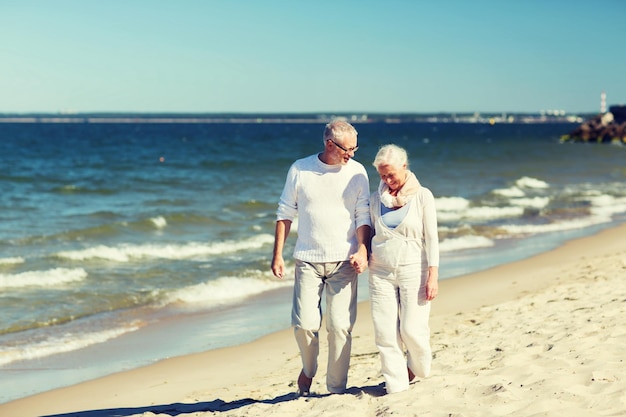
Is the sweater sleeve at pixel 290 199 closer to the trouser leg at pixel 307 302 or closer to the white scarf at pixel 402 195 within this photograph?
the trouser leg at pixel 307 302

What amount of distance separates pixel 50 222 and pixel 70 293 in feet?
27.8

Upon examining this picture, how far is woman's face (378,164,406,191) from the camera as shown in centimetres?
482

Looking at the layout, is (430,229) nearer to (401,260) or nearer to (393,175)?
(401,260)

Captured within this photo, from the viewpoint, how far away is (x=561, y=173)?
35938mm

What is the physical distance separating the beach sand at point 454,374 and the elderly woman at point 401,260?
41 centimetres

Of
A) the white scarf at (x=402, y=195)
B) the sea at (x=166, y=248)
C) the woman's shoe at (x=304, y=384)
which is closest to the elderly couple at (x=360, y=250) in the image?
the white scarf at (x=402, y=195)

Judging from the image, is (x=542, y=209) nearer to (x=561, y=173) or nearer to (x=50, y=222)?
(x=50, y=222)

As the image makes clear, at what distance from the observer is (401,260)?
16.2ft

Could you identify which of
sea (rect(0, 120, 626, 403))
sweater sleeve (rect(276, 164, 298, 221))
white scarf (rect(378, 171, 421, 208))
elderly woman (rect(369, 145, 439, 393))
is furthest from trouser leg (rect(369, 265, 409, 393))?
sea (rect(0, 120, 626, 403))

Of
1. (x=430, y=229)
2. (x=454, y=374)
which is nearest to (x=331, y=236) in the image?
(x=430, y=229)

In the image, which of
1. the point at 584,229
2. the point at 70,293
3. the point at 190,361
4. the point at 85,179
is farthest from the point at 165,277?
the point at 85,179

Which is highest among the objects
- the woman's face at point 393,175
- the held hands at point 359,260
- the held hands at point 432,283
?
the woman's face at point 393,175

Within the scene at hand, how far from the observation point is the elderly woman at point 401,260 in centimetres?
492

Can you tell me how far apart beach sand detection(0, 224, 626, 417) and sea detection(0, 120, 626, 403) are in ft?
1.80
